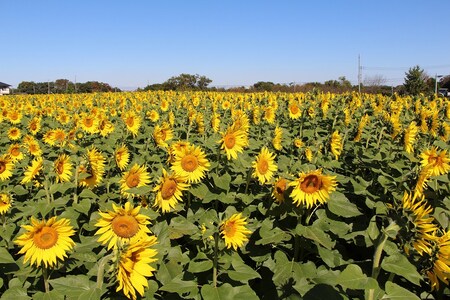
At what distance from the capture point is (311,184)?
2615 mm

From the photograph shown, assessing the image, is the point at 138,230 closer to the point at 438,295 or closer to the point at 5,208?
the point at 5,208

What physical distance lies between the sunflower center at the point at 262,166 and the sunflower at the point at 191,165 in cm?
45

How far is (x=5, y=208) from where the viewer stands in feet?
10.4

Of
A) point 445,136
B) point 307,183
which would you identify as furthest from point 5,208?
point 445,136

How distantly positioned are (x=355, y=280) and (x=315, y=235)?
0.77m

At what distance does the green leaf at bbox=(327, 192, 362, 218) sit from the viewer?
273 cm

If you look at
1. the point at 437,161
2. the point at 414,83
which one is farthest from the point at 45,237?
the point at 414,83

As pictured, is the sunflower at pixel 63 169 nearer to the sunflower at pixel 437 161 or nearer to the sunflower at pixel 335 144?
the sunflower at pixel 335 144

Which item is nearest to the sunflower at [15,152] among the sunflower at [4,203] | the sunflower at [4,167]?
the sunflower at [4,167]

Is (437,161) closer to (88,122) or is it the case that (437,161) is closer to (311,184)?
(311,184)

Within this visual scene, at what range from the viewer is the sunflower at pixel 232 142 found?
3.60 m

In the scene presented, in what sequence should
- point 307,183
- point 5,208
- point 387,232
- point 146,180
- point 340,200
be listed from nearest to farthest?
point 387,232 → point 307,183 → point 340,200 → point 5,208 → point 146,180

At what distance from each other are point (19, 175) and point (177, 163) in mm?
2533

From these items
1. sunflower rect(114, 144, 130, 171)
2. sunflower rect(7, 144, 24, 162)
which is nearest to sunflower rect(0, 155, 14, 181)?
sunflower rect(114, 144, 130, 171)
